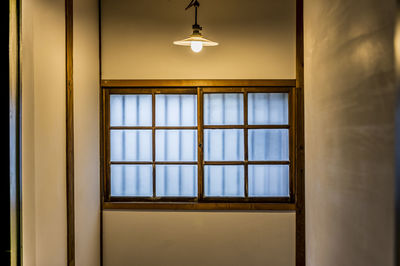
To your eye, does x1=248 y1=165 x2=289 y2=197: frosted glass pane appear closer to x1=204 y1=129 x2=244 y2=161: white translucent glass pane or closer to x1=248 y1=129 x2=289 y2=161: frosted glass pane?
x1=248 y1=129 x2=289 y2=161: frosted glass pane

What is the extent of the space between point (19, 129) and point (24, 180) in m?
0.31

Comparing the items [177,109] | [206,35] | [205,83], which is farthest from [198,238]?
[206,35]

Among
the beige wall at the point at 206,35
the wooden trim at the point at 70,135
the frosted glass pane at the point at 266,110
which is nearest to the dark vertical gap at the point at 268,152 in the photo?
the frosted glass pane at the point at 266,110

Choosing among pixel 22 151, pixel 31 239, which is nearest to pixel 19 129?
pixel 22 151

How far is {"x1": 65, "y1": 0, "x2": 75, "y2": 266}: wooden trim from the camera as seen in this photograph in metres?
2.65

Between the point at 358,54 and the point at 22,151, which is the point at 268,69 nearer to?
the point at 358,54

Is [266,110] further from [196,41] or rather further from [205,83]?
[196,41]

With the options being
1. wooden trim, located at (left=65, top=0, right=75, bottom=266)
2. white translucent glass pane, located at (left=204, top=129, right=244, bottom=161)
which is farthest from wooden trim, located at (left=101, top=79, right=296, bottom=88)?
wooden trim, located at (left=65, top=0, right=75, bottom=266)

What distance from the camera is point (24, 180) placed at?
204 centimetres

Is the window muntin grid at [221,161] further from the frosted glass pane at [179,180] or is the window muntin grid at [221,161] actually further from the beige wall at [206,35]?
the beige wall at [206,35]

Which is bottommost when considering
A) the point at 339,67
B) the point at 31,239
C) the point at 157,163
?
the point at 31,239

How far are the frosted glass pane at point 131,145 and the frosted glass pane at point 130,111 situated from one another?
0.09 meters

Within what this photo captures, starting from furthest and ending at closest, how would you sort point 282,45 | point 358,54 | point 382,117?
point 282,45
point 358,54
point 382,117

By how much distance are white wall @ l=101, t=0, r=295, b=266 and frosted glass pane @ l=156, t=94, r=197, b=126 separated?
23 cm
